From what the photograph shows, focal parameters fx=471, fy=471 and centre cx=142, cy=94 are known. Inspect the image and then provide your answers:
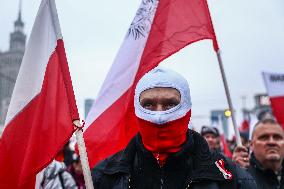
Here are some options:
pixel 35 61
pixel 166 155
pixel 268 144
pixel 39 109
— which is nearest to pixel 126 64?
pixel 35 61

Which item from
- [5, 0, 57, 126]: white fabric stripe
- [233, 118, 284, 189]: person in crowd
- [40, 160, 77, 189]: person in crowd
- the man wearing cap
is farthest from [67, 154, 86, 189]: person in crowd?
the man wearing cap

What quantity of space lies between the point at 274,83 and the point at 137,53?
2294 millimetres

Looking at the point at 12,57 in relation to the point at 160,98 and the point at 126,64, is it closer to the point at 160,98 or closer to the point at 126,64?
the point at 126,64

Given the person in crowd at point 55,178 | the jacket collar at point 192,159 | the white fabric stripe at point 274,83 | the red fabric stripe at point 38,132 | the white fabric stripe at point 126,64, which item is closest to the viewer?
the jacket collar at point 192,159

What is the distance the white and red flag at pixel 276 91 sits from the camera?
536 cm

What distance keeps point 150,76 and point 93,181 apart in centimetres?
68

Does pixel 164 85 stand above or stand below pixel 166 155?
above

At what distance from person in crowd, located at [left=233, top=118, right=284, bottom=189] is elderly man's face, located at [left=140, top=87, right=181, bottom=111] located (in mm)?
1361

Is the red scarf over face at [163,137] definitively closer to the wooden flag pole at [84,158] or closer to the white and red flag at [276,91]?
the wooden flag pole at [84,158]

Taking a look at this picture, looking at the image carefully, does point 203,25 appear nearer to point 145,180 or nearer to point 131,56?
point 131,56

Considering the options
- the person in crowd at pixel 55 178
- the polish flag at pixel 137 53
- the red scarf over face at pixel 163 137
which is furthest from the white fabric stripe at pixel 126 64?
the red scarf over face at pixel 163 137

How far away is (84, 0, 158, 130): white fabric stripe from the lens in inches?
157

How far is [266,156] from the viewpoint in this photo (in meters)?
3.93

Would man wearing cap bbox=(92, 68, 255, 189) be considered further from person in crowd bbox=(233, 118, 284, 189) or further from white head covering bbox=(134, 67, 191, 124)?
person in crowd bbox=(233, 118, 284, 189)
